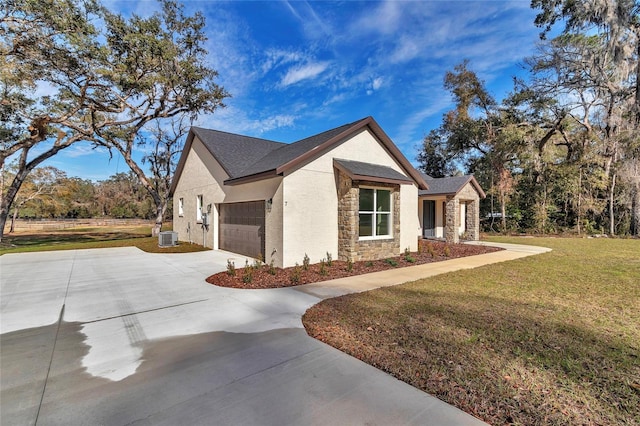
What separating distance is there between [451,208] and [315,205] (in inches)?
387

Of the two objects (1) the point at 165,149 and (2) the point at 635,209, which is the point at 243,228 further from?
(2) the point at 635,209

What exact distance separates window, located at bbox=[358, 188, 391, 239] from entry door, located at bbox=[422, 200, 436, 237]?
8.45m

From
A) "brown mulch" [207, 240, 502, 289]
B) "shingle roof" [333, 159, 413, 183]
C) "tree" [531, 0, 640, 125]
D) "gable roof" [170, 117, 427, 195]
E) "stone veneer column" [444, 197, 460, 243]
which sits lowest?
"brown mulch" [207, 240, 502, 289]

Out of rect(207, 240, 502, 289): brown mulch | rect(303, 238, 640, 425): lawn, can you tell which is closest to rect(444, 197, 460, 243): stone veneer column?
rect(207, 240, 502, 289): brown mulch

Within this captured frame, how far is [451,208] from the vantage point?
15836mm

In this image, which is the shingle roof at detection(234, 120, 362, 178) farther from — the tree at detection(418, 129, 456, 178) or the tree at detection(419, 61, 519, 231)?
the tree at detection(418, 129, 456, 178)

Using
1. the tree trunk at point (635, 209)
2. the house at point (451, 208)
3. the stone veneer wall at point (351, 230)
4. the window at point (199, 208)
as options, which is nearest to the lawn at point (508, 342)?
the stone veneer wall at point (351, 230)

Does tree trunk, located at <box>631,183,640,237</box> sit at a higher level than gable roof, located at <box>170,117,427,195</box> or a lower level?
lower

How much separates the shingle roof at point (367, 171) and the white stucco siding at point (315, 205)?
1.11 feet

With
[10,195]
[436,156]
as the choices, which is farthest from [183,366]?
[436,156]

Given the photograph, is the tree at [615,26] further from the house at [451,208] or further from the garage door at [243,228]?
the garage door at [243,228]

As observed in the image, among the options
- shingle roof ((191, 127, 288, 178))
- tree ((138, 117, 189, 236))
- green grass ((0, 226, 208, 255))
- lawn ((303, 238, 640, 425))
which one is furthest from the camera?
tree ((138, 117, 189, 236))

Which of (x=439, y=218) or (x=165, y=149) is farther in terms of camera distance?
(x=165, y=149)

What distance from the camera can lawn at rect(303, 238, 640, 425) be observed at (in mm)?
2648
